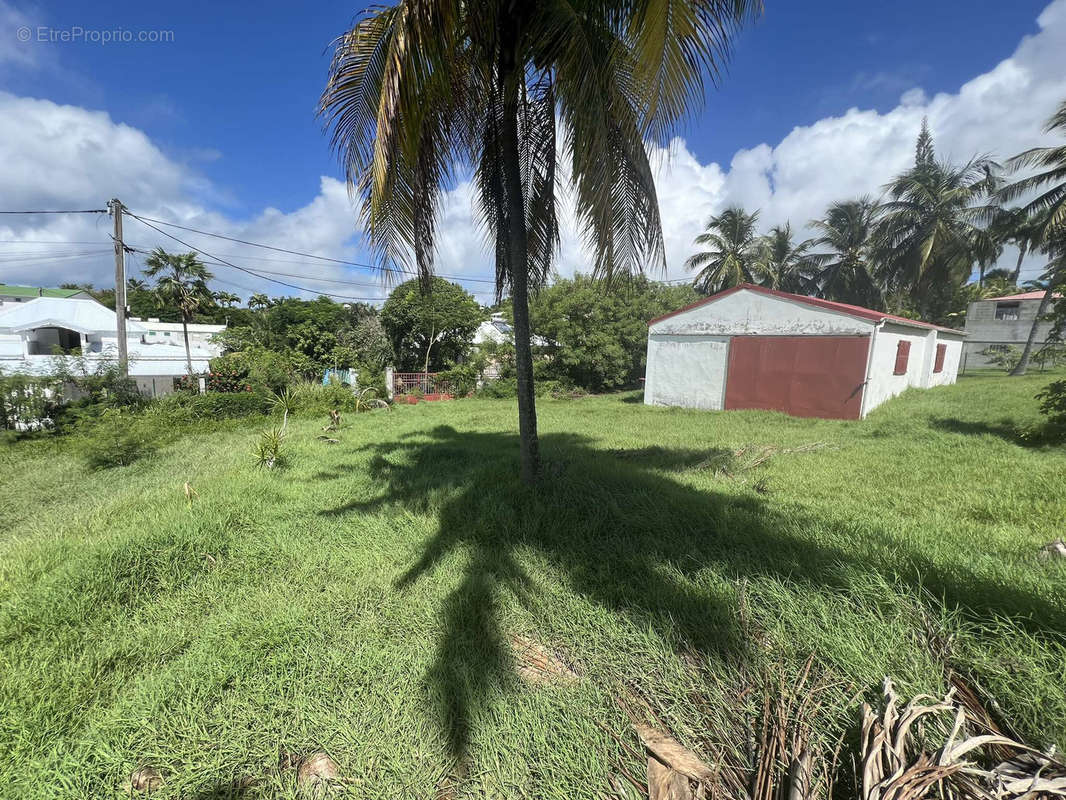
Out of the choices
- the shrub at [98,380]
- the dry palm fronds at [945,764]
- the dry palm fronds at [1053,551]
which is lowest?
the dry palm fronds at [945,764]

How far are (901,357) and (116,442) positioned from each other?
19652mm

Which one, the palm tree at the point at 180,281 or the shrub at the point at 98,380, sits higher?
the palm tree at the point at 180,281

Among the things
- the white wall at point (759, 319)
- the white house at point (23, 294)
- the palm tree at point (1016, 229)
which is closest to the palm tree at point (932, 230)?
the palm tree at point (1016, 229)

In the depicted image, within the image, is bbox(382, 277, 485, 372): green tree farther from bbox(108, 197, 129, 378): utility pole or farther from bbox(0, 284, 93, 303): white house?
bbox(0, 284, 93, 303): white house

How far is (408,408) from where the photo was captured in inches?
564

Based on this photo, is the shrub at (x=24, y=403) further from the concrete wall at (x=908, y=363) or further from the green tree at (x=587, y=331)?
the concrete wall at (x=908, y=363)

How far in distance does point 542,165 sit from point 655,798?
17.4 ft

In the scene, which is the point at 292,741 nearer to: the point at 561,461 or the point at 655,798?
the point at 655,798

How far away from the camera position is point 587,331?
19.5 m

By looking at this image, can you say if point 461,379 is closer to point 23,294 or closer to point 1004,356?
point 1004,356

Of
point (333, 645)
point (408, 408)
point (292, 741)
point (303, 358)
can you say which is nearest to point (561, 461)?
point (333, 645)

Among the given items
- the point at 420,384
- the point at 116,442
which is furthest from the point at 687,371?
the point at 116,442

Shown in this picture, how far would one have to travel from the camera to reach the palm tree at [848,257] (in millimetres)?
26266

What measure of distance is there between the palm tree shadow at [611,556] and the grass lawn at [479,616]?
0.02 m
